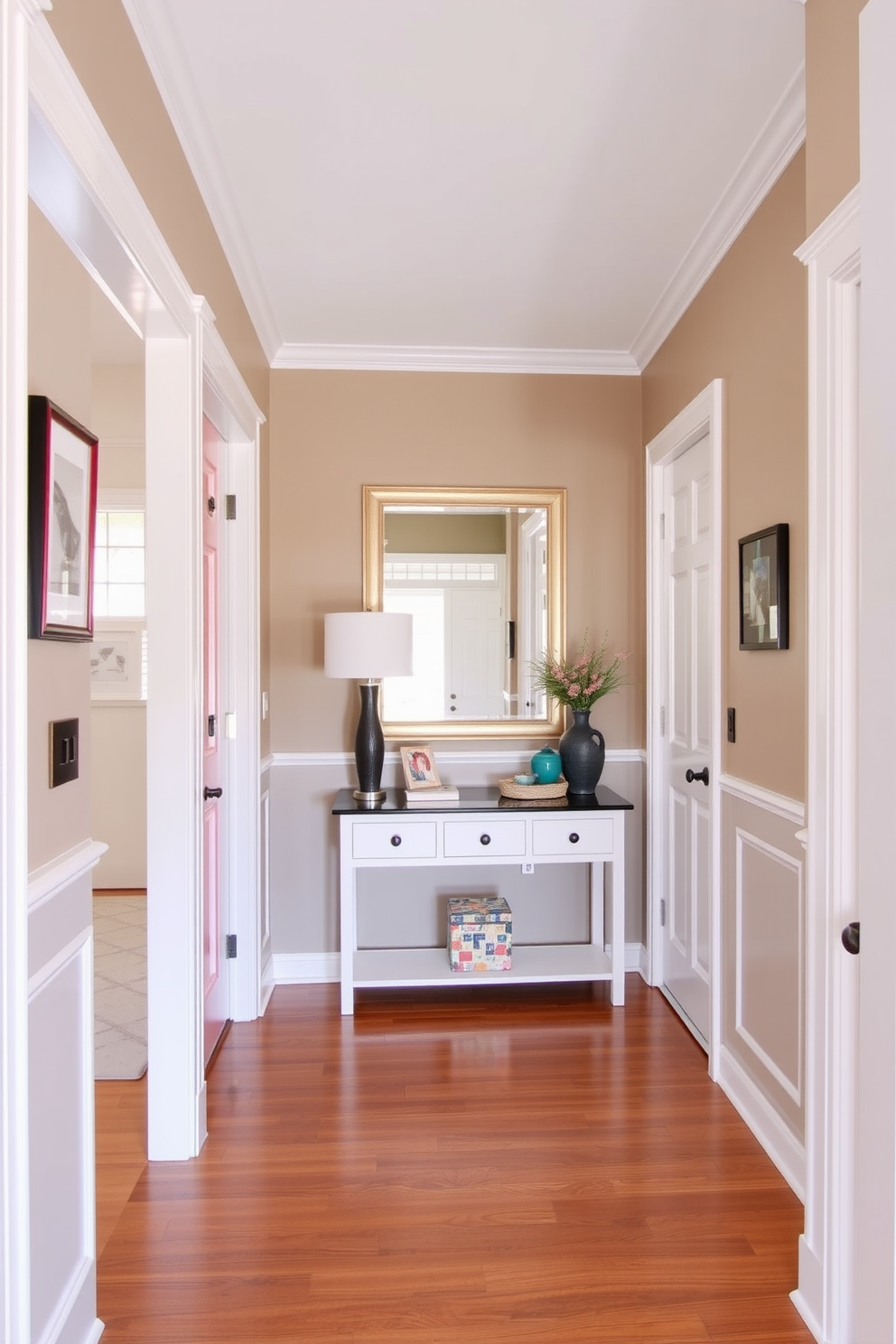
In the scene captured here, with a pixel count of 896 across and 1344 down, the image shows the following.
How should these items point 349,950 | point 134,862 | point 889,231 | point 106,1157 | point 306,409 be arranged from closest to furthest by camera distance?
point 889,231 < point 106,1157 < point 349,950 < point 306,409 < point 134,862

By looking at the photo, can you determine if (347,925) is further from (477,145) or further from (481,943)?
(477,145)

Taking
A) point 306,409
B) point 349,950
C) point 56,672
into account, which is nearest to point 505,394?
point 306,409

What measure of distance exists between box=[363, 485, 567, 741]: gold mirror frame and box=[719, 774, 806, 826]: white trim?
3.70ft

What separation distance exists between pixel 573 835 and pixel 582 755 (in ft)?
1.10

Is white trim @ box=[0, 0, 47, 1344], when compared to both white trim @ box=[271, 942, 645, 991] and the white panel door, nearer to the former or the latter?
the white panel door

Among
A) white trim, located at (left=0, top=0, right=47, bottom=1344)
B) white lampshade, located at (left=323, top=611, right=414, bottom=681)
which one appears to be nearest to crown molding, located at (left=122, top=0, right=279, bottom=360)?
white trim, located at (left=0, top=0, right=47, bottom=1344)

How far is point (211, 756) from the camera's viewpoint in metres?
2.92

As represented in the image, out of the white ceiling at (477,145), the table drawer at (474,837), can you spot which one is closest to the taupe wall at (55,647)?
the white ceiling at (477,145)

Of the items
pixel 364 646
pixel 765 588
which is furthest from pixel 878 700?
pixel 364 646

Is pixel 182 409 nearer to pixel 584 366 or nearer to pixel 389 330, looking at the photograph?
pixel 389 330

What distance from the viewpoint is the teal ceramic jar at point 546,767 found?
11.3 feet

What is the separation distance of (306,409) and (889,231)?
296cm

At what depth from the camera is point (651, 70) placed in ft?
6.30

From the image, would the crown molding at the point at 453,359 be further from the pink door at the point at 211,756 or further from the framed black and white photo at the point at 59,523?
the framed black and white photo at the point at 59,523
